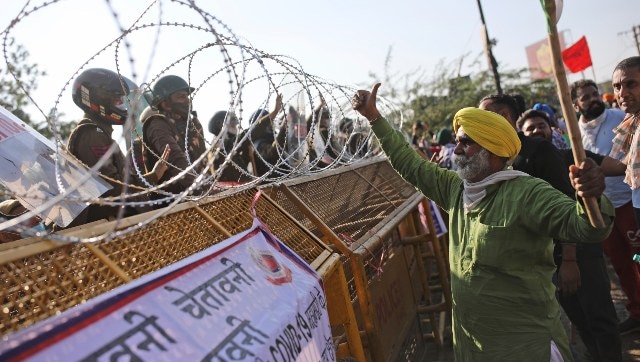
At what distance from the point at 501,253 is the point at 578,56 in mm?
12231

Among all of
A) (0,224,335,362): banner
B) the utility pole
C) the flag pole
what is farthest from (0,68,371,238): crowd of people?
the utility pole

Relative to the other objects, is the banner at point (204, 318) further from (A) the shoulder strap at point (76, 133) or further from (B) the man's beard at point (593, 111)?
(B) the man's beard at point (593, 111)

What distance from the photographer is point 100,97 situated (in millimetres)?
4508

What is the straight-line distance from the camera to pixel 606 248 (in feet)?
16.7

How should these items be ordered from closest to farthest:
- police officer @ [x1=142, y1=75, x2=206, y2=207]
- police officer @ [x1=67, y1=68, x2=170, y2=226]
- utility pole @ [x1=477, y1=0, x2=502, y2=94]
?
police officer @ [x1=67, y1=68, x2=170, y2=226] → police officer @ [x1=142, y1=75, x2=206, y2=207] → utility pole @ [x1=477, y1=0, x2=502, y2=94]

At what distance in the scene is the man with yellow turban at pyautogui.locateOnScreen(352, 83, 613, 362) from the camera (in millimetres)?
2592

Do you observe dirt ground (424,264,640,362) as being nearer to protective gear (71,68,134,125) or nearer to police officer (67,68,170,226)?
police officer (67,68,170,226)

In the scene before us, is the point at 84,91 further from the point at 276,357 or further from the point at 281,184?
the point at 276,357

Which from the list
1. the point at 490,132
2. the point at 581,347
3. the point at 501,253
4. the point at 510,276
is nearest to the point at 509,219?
the point at 501,253

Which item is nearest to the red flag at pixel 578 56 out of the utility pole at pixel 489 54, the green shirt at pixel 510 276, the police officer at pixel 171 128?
the utility pole at pixel 489 54

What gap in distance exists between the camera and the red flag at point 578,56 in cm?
1266

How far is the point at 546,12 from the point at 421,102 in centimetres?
2998

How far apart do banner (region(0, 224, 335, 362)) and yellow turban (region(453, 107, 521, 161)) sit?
3.94ft

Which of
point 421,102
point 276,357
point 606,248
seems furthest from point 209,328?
point 421,102
